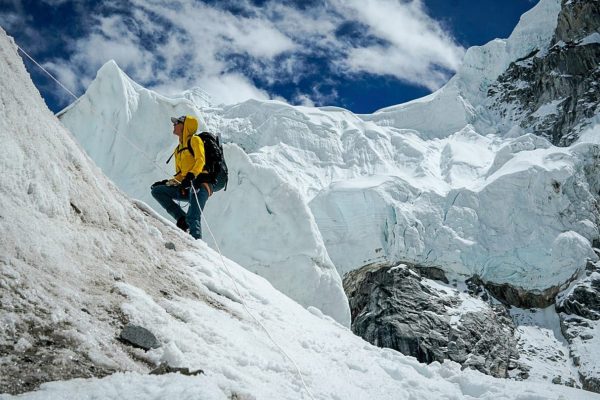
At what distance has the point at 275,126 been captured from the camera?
39.7m

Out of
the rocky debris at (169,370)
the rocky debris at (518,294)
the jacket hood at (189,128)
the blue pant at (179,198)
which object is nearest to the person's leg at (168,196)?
the blue pant at (179,198)

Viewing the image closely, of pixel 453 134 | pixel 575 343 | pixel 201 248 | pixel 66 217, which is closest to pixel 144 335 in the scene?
pixel 66 217

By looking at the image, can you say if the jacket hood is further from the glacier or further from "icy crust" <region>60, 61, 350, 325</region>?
the glacier

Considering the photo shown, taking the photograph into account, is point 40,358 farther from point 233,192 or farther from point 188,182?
point 233,192

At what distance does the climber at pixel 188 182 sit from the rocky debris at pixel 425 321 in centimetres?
2980

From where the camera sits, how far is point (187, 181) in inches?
266

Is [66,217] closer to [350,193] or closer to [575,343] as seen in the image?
[350,193]

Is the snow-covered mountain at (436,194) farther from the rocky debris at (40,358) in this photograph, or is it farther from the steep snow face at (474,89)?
the rocky debris at (40,358)

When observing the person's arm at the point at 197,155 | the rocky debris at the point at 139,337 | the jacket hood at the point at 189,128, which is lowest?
the rocky debris at the point at 139,337

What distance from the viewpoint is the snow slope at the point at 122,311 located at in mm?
2834

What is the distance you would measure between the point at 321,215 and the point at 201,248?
30147 millimetres

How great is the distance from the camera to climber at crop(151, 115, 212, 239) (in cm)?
656

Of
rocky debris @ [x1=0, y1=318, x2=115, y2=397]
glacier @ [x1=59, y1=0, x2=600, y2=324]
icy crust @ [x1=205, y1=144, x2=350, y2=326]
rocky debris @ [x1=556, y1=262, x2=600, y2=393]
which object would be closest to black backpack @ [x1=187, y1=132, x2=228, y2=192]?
rocky debris @ [x1=0, y1=318, x2=115, y2=397]

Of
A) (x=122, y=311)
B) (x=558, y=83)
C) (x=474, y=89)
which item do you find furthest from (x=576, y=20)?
(x=122, y=311)
